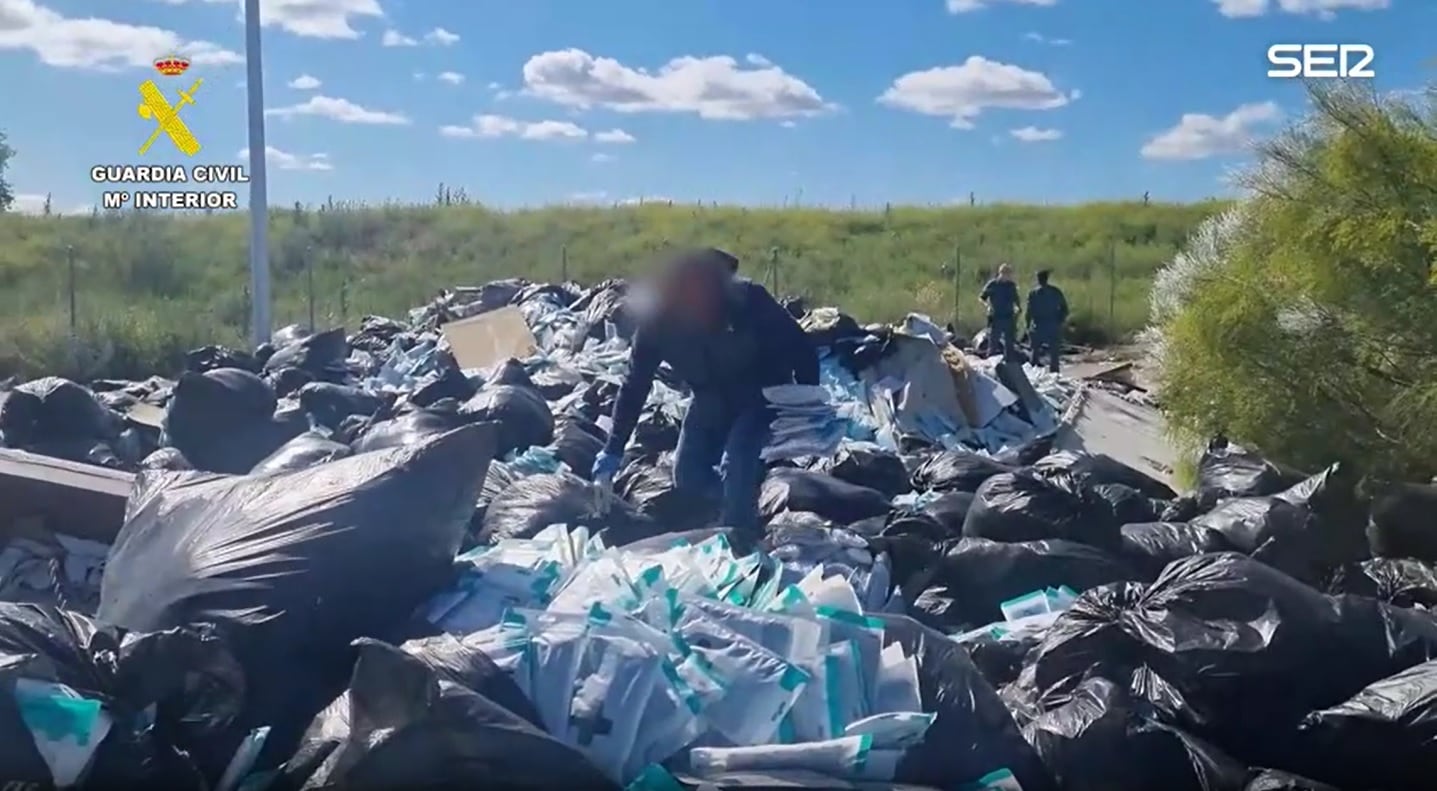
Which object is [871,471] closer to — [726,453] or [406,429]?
[726,453]

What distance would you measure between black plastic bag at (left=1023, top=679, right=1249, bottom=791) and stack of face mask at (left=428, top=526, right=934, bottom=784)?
270 millimetres

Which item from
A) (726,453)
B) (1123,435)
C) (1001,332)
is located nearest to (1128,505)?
(726,453)

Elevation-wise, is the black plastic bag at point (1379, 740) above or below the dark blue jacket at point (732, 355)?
below

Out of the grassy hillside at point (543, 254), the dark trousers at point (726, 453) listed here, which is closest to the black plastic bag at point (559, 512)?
the dark trousers at point (726, 453)

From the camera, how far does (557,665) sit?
2.68 metres

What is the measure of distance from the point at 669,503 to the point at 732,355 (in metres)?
0.60

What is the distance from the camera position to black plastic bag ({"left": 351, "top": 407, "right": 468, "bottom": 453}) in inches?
205

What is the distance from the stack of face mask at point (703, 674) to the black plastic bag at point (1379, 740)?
0.74m

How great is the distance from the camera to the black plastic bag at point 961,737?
263 centimetres

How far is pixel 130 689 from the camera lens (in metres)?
2.59

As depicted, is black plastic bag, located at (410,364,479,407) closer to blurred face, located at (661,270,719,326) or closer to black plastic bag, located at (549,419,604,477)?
black plastic bag, located at (549,419,604,477)

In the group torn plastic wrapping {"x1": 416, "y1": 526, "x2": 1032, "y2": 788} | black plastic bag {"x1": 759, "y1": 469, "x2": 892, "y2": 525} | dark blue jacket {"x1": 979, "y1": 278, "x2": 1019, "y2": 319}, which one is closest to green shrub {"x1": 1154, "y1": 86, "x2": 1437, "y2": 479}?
black plastic bag {"x1": 759, "y1": 469, "x2": 892, "y2": 525}

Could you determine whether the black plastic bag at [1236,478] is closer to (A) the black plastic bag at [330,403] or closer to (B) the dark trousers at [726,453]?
(B) the dark trousers at [726,453]

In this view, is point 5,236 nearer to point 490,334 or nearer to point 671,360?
point 490,334
